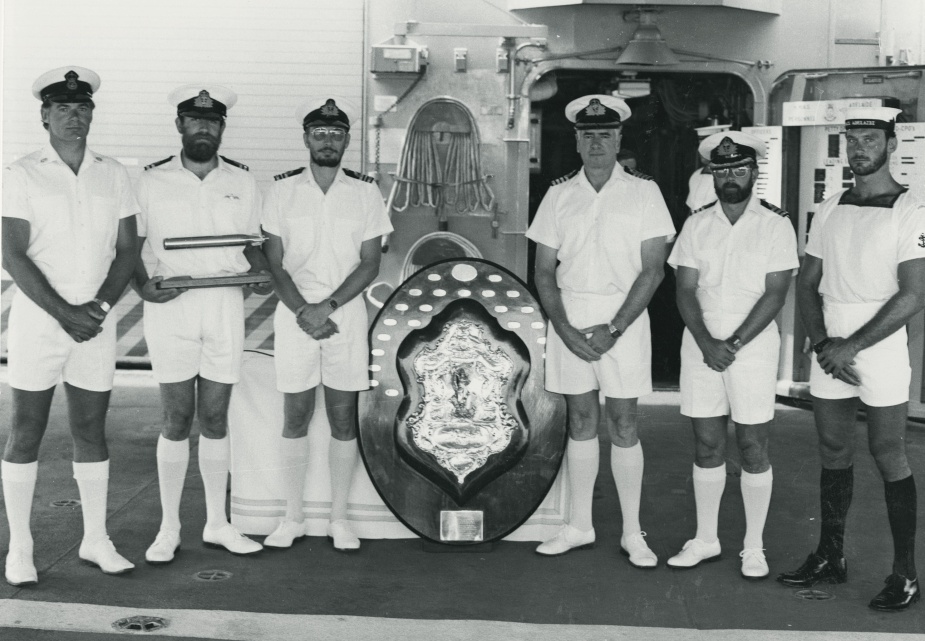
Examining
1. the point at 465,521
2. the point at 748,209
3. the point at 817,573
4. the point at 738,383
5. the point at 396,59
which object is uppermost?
the point at 396,59

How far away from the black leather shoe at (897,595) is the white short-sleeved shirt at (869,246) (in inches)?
35.5

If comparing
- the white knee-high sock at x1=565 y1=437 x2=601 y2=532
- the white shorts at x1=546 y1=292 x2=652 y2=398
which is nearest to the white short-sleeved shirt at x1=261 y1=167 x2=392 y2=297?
the white shorts at x1=546 y1=292 x2=652 y2=398

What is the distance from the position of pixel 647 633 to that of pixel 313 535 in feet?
4.73

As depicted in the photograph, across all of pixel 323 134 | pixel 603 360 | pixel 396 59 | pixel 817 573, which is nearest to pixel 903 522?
pixel 817 573

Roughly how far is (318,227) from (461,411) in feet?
2.74

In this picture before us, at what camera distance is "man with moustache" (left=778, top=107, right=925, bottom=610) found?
12.3ft

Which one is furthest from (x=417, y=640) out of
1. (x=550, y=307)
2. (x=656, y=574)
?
(x=550, y=307)

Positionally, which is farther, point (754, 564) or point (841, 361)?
point (754, 564)

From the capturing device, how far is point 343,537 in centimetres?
430

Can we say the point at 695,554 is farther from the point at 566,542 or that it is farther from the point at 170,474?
the point at 170,474

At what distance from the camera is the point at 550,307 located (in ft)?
13.9

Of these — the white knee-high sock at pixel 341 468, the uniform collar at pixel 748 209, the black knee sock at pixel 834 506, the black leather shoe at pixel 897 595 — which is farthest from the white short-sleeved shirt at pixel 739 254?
the white knee-high sock at pixel 341 468

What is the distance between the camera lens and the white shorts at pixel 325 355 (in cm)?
423

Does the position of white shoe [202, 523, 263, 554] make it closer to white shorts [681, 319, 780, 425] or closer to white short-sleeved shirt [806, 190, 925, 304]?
white shorts [681, 319, 780, 425]
